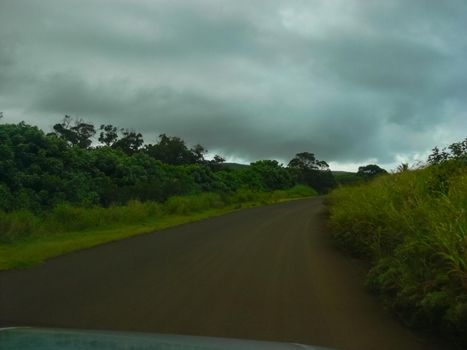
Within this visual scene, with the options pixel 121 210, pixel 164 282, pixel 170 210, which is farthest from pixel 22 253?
pixel 170 210

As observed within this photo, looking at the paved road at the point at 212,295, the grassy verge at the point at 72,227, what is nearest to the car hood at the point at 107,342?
the paved road at the point at 212,295

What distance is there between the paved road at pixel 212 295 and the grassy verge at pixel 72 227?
3.01 ft

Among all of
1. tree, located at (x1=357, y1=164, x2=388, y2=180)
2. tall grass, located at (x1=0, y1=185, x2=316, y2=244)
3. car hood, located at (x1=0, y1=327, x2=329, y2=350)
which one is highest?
tree, located at (x1=357, y1=164, x2=388, y2=180)

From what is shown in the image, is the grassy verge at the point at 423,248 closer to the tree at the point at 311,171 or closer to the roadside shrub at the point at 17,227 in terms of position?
the roadside shrub at the point at 17,227

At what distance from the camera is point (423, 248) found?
891 cm

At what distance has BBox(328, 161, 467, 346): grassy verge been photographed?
7.38 metres

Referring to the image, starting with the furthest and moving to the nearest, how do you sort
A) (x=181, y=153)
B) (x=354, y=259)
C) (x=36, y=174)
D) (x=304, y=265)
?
(x=181, y=153) < (x=36, y=174) < (x=354, y=259) < (x=304, y=265)

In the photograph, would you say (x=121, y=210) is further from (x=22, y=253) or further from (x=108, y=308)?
(x=108, y=308)

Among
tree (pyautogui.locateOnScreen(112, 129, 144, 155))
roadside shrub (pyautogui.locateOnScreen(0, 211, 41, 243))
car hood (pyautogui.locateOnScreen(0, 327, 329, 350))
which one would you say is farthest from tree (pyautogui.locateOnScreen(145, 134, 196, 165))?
car hood (pyautogui.locateOnScreen(0, 327, 329, 350))

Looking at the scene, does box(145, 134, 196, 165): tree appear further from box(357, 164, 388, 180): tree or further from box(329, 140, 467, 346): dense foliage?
box(329, 140, 467, 346): dense foliage

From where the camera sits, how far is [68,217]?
2422 cm

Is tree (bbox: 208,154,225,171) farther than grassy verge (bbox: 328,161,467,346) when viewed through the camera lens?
Yes

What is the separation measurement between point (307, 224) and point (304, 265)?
13299mm

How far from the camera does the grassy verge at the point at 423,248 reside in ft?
24.2
